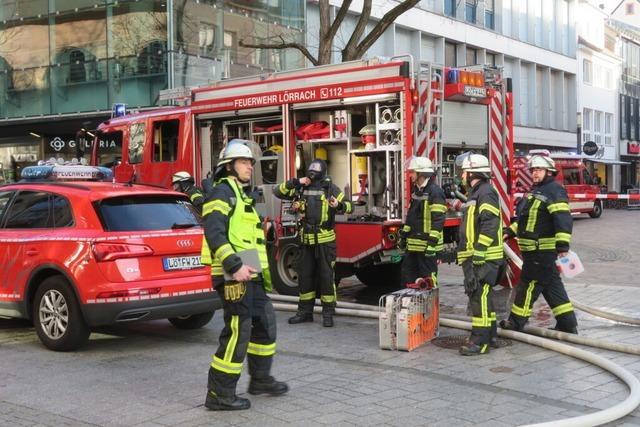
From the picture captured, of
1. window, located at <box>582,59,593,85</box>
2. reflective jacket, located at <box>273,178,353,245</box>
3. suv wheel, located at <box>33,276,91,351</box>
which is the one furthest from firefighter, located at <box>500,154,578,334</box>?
window, located at <box>582,59,593,85</box>

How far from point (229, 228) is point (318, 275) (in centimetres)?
326

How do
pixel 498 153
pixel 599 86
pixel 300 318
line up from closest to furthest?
pixel 300 318
pixel 498 153
pixel 599 86

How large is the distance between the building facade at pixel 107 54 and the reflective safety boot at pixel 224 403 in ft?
50.0

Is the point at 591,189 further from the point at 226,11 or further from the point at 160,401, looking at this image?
the point at 160,401

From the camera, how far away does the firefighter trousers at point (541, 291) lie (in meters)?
6.99

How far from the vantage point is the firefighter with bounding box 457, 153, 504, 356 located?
637cm

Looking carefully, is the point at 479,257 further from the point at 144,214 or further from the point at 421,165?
the point at 144,214

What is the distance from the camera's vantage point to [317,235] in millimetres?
7801

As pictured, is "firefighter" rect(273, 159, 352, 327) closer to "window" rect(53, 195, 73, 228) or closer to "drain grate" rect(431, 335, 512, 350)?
"drain grate" rect(431, 335, 512, 350)

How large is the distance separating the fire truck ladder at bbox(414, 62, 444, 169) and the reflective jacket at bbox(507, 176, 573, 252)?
5.90 ft

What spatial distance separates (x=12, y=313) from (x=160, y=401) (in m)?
2.70

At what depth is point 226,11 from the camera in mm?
21406

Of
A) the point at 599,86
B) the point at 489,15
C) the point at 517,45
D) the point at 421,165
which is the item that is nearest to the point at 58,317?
the point at 421,165

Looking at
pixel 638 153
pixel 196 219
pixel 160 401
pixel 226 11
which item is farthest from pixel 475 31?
pixel 160 401
